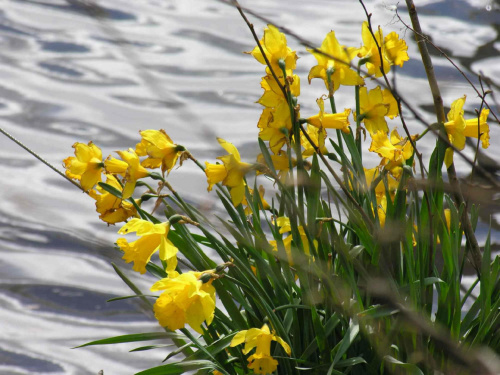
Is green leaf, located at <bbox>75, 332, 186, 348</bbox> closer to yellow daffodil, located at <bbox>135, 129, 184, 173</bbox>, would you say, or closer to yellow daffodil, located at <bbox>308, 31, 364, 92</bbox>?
yellow daffodil, located at <bbox>135, 129, 184, 173</bbox>

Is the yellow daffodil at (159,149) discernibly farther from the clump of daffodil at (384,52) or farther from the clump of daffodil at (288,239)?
the clump of daffodil at (384,52)

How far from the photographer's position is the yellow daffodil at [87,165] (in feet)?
3.08

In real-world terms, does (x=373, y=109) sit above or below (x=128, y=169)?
above

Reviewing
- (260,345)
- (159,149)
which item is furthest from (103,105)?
(260,345)

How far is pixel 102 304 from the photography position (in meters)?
1.76

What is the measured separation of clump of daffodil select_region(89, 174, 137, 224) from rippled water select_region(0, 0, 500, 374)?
0.06m

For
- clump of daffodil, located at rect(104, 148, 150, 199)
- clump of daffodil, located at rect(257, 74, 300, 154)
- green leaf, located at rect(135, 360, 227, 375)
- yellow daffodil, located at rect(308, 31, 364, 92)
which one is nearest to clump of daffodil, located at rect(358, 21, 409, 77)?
yellow daffodil, located at rect(308, 31, 364, 92)

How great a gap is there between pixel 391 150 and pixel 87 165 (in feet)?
1.43

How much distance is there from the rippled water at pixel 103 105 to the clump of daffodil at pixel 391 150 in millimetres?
209

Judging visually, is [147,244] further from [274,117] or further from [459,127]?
[459,127]

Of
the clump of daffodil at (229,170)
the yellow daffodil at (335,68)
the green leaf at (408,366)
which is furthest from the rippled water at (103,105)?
the green leaf at (408,366)

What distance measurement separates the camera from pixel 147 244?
830 mm

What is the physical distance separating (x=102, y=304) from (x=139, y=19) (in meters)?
2.33

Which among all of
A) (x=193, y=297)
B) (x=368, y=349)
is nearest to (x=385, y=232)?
(x=368, y=349)
